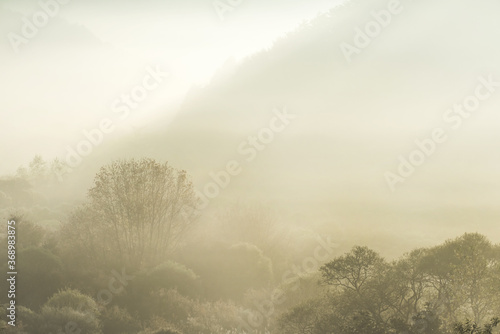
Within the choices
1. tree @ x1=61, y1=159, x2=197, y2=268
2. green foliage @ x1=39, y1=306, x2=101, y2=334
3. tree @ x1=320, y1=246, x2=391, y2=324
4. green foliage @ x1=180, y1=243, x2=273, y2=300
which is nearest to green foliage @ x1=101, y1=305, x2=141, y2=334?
green foliage @ x1=39, y1=306, x2=101, y2=334

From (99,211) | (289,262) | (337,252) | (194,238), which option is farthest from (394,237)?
(99,211)

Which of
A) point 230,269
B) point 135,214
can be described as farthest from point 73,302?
point 230,269

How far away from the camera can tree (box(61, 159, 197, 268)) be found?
186 ft

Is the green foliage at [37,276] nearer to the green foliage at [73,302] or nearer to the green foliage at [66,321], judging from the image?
the green foliage at [73,302]

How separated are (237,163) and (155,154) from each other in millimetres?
31782

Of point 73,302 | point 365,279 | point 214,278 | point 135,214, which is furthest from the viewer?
point 135,214

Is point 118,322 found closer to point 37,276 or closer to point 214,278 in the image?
point 37,276

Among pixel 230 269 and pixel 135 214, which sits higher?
pixel 135 214

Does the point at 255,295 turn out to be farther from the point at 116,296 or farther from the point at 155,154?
the point at 155,154

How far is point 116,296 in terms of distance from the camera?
1823 inches

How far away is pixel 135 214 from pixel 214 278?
1337cm

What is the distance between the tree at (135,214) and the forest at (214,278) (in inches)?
7.0

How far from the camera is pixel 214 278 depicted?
56844 millimetres

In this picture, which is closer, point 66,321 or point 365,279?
point 66,321
